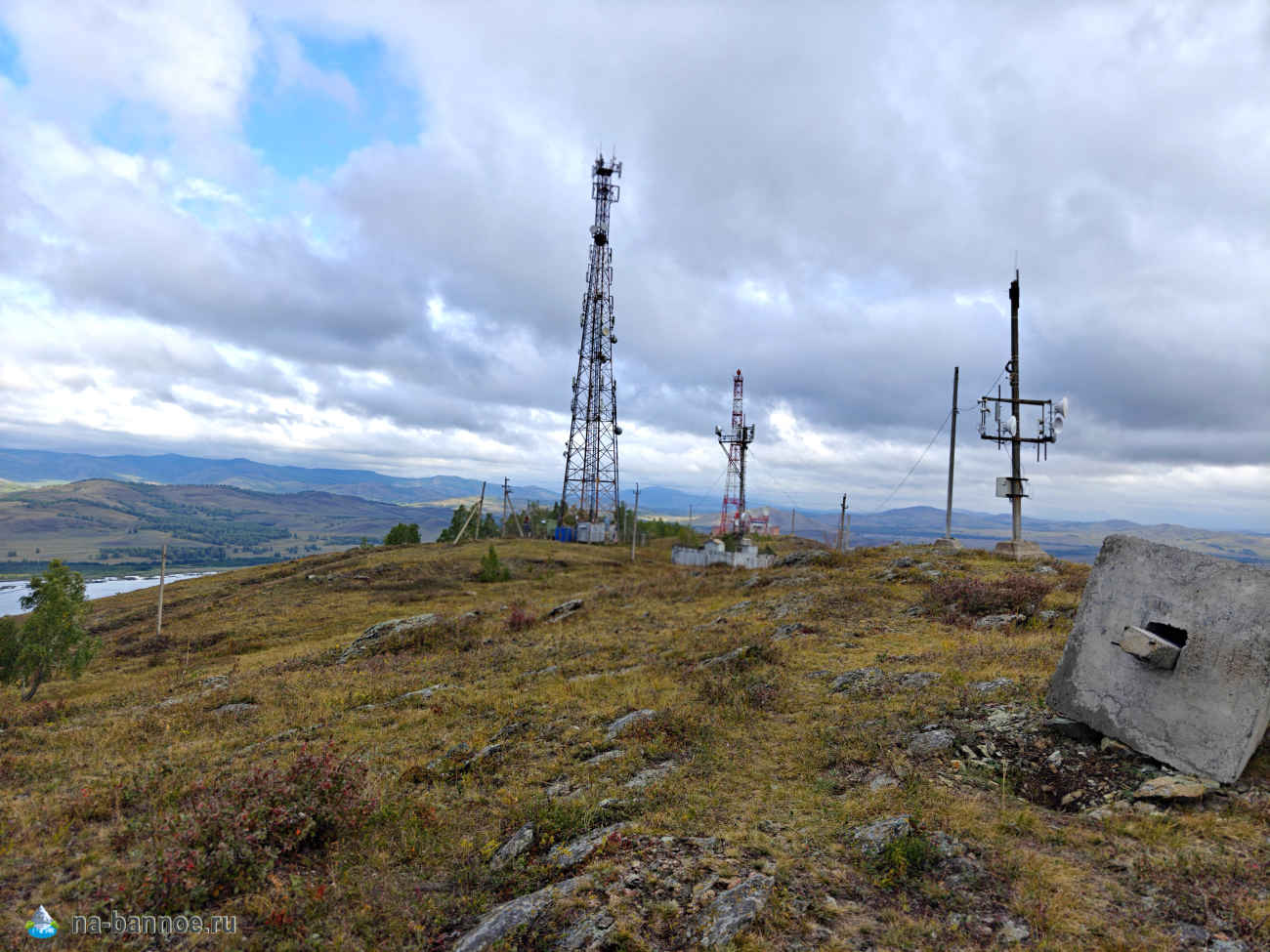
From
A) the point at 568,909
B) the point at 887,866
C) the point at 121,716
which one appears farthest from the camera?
the point at 121,716

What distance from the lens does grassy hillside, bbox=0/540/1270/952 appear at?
21.4 feet

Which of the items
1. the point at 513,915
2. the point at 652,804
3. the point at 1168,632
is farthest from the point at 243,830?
the point at 1168,632

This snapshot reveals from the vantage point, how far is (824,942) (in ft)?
19.4

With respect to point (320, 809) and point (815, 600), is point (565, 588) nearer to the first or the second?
point (815, 600)

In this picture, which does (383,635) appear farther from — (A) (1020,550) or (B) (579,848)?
(A) (1020,550)

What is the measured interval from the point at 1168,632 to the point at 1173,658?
539mm

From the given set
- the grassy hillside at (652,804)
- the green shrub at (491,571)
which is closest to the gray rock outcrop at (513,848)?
the grassy hillside at (652,804)

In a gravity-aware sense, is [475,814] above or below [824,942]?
below

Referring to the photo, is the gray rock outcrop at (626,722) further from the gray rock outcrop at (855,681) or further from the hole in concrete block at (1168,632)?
the hole in concrete block at (1168,632)

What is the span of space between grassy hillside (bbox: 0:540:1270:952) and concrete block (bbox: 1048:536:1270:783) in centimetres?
55

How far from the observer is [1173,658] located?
344 inches

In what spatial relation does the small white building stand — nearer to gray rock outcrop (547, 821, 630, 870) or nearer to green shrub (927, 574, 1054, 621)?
green shrub (927, 574, 1054, 621)

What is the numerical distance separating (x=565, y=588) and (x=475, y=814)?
36006mm

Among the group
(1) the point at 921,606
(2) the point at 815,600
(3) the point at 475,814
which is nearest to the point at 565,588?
(2) the point at 815,600
